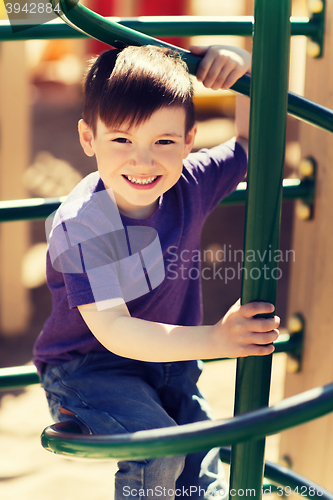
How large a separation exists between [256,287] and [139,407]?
12.2 inches

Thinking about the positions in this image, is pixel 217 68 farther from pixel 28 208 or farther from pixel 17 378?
pixel 17 378

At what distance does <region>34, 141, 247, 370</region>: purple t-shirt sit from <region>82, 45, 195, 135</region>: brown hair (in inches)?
5.7

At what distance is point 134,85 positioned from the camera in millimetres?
848

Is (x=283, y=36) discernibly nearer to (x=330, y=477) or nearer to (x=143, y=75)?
(x=143, y=75)

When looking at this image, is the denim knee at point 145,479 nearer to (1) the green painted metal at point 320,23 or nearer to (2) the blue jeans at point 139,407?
(2) the blue jeans at point 139,407

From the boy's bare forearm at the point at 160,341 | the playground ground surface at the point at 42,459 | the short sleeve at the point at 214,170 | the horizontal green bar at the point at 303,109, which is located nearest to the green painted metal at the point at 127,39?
the horizontal green bar at the point at 303,109

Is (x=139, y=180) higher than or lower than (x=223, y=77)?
lower

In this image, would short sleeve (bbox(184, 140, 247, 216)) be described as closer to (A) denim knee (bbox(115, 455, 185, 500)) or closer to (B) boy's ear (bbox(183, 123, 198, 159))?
(B) boy's ear (bbox(183, 123, 198, 159))

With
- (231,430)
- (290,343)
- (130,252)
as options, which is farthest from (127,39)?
(290,343)

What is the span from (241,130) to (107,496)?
1.31 m

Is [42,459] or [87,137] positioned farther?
[42,459]

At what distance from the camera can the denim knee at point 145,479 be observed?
0.85m

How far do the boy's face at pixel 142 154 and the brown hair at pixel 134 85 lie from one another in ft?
0.04

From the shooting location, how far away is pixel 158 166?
2.85ft
